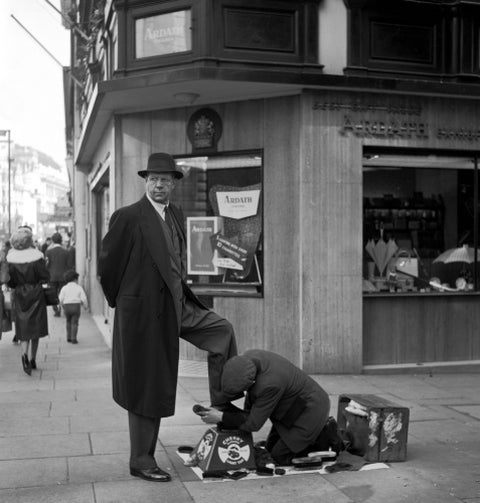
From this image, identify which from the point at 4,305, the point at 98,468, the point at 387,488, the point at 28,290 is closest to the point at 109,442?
the point at 98,468

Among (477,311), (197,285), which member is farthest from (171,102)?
(477,311)

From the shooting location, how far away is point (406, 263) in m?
10.3

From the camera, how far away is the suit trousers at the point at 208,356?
543cm

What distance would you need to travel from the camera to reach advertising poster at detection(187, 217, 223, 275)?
10273 millimetres

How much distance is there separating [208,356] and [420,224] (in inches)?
213

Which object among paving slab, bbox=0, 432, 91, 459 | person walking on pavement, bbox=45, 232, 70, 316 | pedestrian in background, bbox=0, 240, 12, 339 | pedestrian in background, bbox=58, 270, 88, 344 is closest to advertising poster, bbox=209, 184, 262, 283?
pedestrian in background, bbox=0, 240, 12, 339

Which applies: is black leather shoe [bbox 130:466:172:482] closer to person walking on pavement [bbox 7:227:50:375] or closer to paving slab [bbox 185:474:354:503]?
paving slab [bbox 185:474:354:503]

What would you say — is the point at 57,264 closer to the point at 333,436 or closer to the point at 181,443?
the point at 181,443

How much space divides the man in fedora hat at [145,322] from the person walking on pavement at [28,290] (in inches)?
187

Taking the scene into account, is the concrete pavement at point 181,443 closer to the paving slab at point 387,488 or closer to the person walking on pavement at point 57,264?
the paving slab at point 387,488

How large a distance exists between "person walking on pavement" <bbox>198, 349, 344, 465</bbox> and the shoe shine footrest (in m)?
0.07

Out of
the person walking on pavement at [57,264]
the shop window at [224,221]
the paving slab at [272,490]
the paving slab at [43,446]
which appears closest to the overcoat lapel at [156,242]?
the paving slab at [272,490]

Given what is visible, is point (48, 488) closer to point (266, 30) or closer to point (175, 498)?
point (175, 498)

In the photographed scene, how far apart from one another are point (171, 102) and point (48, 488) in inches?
235
